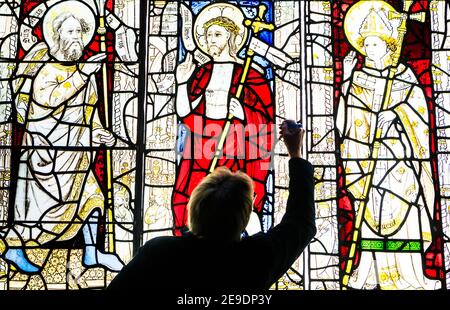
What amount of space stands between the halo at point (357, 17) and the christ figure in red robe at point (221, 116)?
2.81 feet

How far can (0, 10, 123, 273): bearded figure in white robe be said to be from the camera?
216 inches

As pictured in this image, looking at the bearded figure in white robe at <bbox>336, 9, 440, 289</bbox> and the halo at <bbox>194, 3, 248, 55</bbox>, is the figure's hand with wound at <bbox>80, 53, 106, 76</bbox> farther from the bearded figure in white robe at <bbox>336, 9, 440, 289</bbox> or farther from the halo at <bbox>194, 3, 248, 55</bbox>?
the bearded figure in white robe at <bbox>336, 9, 440, 289</bbox>

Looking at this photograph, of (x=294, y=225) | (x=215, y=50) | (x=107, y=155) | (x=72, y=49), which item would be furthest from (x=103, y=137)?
(x=294, y=225)

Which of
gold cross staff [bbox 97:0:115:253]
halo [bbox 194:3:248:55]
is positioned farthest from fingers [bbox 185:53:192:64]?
gold cross staff [bbox 97:0:115:253]

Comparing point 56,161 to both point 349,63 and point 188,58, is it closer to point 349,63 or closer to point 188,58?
point 188,58

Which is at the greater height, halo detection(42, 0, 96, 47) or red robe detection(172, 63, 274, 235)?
halo detection(42, 0, 96, 47)

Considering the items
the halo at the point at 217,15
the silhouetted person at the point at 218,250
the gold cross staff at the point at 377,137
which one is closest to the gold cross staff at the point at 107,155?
the halo at the point at 217,15

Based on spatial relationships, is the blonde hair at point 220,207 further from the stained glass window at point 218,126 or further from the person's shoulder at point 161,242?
the stained glass window at point 218,126

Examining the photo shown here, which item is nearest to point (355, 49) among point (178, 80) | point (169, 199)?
point (178, 80)

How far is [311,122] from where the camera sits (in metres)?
5.66

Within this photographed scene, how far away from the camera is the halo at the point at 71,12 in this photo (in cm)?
600

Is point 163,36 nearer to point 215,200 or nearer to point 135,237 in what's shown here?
point 135,237

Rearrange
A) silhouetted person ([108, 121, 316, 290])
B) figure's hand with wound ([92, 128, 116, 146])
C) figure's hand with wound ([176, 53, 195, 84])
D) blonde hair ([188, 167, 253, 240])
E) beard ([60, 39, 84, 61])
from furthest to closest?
beard ([60, 39, 84, 61])
figure's hand with wound ([176, 53, 195, 84])
figure's hand with wound ([92, 128, 116, 146])
blonde hair ([188, 167, 253, 240])
silhouetted person ([108, 121, 316, 290])

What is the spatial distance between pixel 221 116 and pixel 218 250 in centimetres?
344
